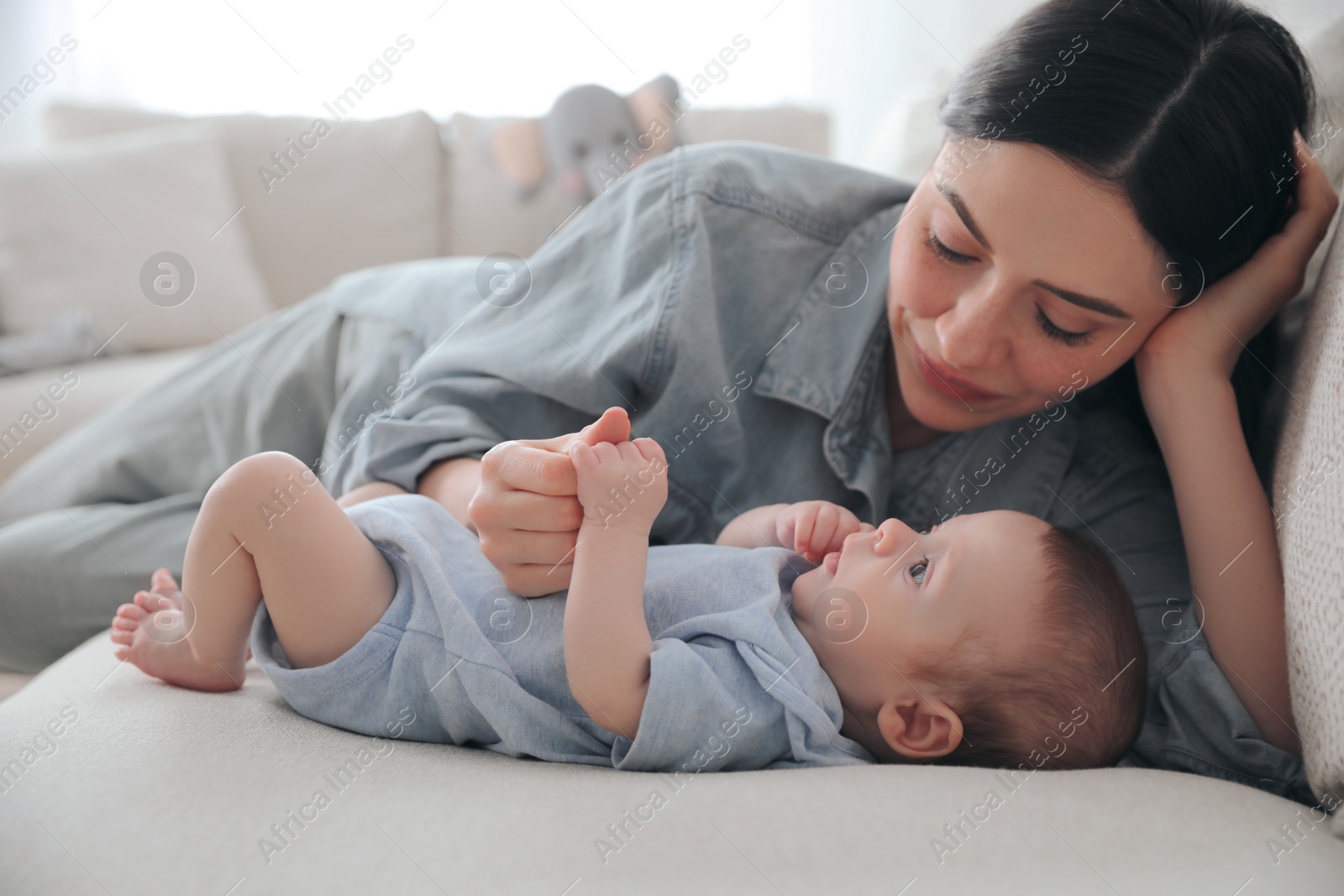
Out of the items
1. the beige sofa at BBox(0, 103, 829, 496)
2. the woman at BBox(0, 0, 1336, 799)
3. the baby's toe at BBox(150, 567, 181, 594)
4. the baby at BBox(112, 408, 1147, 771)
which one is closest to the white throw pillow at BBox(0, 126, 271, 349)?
the beige sofa at BBox(0, 103, 829, 496)

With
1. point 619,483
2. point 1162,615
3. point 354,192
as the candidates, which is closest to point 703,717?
point 619,483

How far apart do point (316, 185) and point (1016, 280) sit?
2.22 metres

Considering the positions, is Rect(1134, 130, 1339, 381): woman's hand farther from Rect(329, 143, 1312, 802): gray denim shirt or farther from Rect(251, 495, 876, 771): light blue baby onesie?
Rect(251, 495, 876, 771): light blue baby onesie

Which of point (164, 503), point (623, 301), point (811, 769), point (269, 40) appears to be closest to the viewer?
point (811, 769)

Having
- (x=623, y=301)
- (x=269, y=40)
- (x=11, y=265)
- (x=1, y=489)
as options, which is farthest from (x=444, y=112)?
(x=623, y=301)

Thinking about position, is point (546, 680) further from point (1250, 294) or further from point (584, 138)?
point (584, 138)

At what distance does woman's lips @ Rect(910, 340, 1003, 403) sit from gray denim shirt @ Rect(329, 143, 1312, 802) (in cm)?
13

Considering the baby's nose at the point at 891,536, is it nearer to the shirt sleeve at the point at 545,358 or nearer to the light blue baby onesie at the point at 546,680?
the light blue baby onesie at the point at 546,680

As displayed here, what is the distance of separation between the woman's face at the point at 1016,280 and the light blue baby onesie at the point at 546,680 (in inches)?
12.8

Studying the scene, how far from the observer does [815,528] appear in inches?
38.2

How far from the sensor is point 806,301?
1164mm

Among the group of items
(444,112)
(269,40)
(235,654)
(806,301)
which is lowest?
(235,654)

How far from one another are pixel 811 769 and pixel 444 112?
2708 mm

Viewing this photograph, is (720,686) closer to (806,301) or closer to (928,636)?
(928,636)
